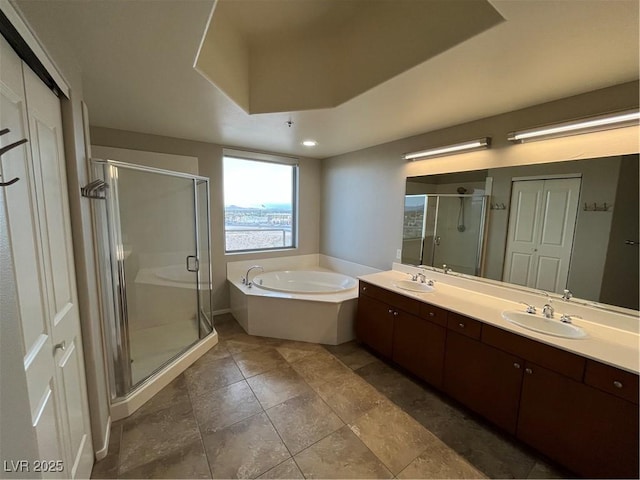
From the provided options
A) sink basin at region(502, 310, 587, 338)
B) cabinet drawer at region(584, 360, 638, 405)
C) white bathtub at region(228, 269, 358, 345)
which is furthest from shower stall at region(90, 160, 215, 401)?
cabinet drawer at region(584, 360, 638, 405)

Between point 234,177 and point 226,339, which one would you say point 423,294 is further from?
point 234,177

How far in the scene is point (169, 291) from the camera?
3100 millimetres

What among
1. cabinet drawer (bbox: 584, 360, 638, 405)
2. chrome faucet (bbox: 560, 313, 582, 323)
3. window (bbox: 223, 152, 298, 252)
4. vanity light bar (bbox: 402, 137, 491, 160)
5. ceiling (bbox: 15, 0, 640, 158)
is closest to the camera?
ceiling (bbox: 15, 0, 640, 158)

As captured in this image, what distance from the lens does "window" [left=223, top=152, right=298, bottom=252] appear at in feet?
12.0

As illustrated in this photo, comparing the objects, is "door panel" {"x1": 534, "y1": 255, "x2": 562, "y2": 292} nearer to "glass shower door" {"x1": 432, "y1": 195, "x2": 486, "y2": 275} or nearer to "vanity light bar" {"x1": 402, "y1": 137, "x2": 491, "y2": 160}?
"glass shower door" {"x1": 432, "y1": 195, "x2": 486, "y2": 275}

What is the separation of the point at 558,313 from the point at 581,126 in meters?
1.30

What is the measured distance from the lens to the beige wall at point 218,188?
291 centimetres

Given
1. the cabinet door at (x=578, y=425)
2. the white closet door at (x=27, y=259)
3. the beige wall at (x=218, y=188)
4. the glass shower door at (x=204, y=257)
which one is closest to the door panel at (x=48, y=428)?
the white closet door at (x=27, y=259)

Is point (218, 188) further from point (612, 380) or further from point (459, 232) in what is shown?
point (612, 380)

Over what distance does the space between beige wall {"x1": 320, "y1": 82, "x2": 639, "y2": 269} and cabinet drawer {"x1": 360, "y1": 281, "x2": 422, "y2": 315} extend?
67 cm

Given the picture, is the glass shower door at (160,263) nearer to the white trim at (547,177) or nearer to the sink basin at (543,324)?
the sink basin at (543,324)

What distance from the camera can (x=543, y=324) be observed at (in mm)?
1844

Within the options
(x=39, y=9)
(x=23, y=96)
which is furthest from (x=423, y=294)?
(x=39, y=9)

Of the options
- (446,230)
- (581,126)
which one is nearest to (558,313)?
(446,230)
